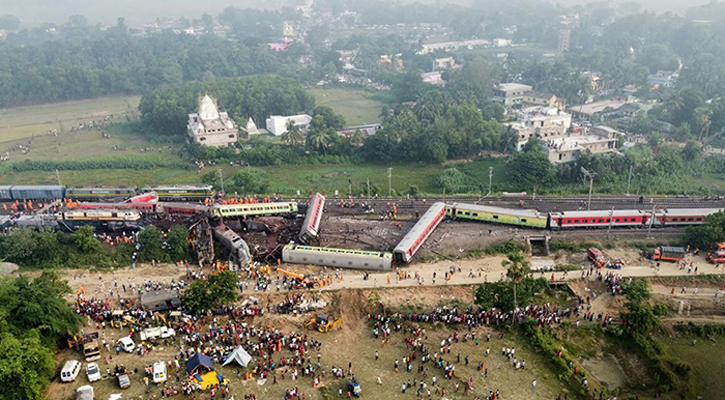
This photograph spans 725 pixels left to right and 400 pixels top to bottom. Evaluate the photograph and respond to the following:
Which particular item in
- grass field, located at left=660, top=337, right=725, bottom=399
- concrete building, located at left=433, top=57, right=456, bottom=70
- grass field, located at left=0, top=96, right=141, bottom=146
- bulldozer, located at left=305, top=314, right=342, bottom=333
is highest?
concrete building, located at left=433, top=57, right=456, bottom=70

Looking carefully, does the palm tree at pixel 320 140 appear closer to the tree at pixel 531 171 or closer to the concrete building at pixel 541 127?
the concrete building at pixel 541 127

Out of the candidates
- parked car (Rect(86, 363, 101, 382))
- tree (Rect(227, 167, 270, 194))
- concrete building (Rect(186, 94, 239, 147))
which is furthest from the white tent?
concrete building (Rect(186, 94, 239, 147))

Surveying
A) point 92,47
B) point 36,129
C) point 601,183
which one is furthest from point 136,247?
point 92,47

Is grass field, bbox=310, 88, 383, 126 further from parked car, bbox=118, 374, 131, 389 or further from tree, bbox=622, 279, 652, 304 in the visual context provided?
parked car, bbox=118, 374, 131, 389

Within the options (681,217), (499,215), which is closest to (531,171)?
(499,215)

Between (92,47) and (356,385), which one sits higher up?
(92,47)

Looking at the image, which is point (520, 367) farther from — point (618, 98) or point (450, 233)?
point (618, 98)
